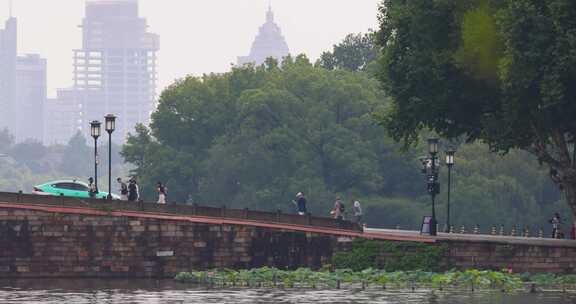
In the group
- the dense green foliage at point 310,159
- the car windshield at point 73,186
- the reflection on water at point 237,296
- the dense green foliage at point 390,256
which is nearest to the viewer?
the reflection on water at point 237,296

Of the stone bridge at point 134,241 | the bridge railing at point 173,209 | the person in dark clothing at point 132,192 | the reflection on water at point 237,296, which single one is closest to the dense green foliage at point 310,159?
the person in dark clothing at point 132,192

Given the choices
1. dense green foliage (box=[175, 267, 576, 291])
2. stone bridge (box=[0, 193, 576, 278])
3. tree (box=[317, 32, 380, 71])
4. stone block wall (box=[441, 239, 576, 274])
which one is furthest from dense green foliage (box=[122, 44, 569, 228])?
dense green foliage (box=[175, 267, 576, 291])

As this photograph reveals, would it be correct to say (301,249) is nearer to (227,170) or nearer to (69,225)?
(69,225)

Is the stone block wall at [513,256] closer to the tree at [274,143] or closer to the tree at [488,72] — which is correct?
the tree at [488,72]

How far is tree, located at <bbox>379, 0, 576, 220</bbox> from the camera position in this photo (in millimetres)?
64312

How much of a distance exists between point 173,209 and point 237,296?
14.9 metres

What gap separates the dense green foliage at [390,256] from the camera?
2766 inches

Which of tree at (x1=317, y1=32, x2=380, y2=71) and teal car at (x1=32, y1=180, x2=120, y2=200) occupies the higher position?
tree at (x1=317, y1=32, x2=380, y2=71)

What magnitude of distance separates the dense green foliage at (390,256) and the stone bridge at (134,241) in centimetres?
72

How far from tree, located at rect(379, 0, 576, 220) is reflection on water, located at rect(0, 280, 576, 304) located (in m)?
8.94

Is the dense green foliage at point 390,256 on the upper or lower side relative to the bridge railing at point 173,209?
lower

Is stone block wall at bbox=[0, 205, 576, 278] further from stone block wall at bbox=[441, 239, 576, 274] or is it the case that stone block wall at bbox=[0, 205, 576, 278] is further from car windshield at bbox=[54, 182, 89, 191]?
car windshield at bbox=[54, 182, 89, 191]

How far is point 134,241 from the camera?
7381 centimetres

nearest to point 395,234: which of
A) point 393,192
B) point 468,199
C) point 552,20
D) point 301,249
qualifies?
point 301,249
